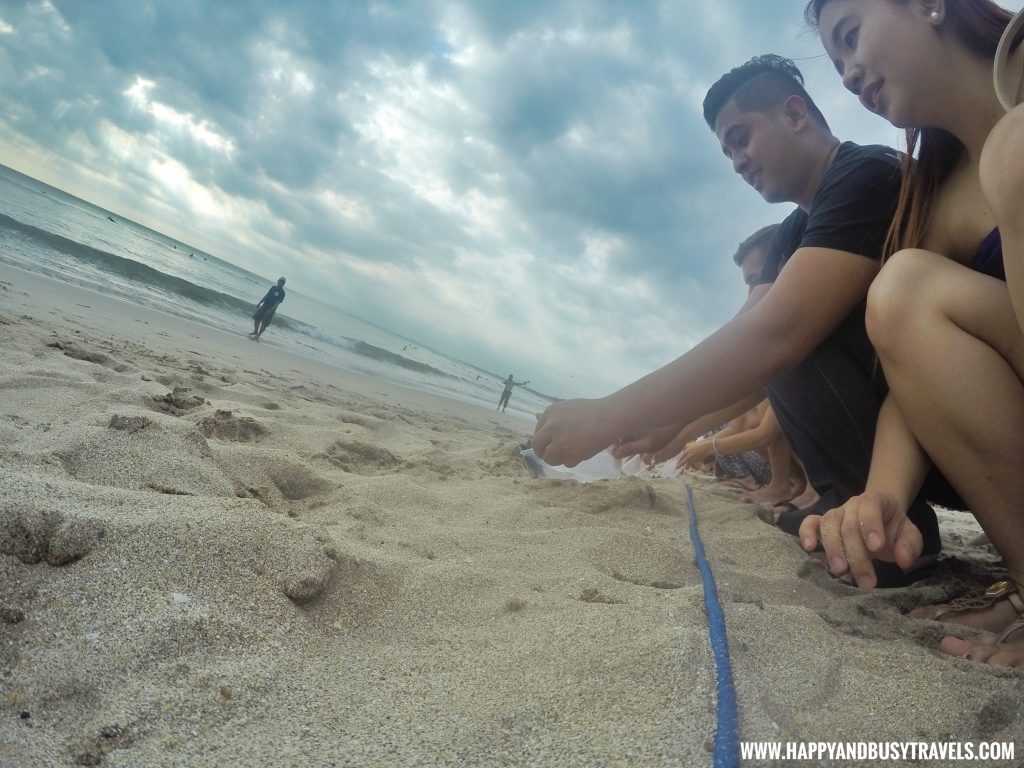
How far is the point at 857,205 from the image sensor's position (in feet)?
4.89

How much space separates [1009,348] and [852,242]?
0.47m

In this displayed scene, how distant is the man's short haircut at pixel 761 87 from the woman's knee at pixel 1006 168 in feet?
5.22

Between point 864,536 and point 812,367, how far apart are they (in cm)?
78

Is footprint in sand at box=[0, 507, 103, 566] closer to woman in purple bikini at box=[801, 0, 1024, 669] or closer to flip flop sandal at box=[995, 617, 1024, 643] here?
woman in purple bikini at box=[801, 0, 1024, 669]

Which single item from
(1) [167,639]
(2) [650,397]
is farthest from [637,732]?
(2) [650,397]

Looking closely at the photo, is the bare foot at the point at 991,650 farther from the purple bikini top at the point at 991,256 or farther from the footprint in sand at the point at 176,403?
the footprint in sand at the point at 176,403

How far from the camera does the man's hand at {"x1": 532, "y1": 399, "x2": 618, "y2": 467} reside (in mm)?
1438

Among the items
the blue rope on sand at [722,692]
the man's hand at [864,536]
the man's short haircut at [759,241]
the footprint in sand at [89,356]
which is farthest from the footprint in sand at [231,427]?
the man's short haircut at [759,241]

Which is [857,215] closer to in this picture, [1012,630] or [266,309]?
[1012,630]

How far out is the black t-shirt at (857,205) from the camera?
1459mm

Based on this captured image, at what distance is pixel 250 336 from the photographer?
10305 mm

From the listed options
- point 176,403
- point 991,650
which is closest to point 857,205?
point 991,650

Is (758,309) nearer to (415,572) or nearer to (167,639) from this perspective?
(415,572)

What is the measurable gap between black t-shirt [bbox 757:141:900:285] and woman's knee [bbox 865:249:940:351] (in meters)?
0.23
